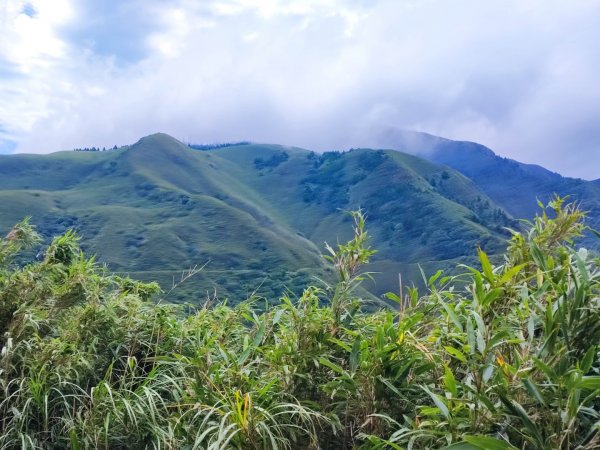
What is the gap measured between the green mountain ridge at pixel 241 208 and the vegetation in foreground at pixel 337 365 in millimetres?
54522

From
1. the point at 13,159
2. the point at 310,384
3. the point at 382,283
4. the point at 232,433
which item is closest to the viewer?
the point at 232,433

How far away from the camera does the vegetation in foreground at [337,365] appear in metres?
1.49

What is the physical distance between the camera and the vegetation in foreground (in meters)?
1.49

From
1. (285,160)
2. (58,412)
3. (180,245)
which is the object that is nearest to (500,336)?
(58,412)

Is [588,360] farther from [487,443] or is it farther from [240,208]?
[240,208]

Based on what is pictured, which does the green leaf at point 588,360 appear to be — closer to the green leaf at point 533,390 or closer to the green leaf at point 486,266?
the green leaf at point 533,390

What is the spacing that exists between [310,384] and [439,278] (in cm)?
72

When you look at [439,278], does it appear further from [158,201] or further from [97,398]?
[158,201]

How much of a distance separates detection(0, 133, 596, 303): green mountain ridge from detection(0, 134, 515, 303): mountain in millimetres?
360

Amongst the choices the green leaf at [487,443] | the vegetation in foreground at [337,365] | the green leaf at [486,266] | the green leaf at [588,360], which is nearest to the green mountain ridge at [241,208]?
the vegetation in foreground at [337,365]

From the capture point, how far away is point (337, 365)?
2.07 meters

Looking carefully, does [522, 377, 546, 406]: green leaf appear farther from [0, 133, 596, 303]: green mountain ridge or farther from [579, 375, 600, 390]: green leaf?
[0, 133, 596, 303]: green mountain ridge

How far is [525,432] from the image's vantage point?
143 centimetres

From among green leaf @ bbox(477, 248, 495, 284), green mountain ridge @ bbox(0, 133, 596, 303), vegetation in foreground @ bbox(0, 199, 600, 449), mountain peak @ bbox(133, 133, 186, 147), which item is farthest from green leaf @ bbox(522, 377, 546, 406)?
mountain peak @ bbox(133, 133, 186, 147)
